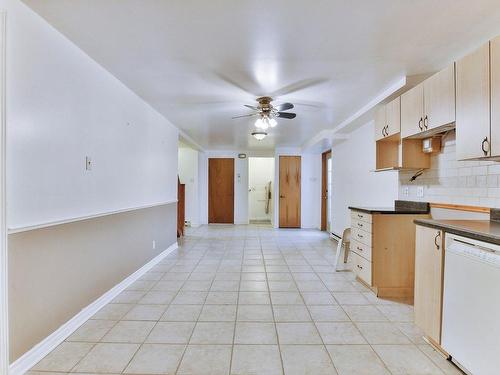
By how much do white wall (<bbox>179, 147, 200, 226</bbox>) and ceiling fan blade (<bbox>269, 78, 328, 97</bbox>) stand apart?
5.22 meters

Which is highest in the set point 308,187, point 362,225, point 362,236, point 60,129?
point 60,129

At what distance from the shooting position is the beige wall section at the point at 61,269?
70.4 inches

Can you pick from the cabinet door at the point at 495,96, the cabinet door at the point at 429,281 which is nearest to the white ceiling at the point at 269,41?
the cabinet door at the point at 495,96

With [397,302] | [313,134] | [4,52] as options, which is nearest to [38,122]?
[4,52]

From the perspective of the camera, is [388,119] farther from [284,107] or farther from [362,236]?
[362,236]

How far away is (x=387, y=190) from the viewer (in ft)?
13.1

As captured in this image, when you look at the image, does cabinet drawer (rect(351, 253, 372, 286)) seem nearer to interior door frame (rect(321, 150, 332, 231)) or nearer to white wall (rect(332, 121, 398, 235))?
white wall (rect(332, 121, 398, 235))

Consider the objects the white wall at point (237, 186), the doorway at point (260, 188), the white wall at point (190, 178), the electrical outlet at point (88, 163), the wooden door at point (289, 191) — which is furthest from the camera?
the doorway at point (260, 188)

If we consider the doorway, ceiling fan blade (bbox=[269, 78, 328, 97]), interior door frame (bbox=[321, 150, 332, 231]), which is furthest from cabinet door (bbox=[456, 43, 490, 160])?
the doorway

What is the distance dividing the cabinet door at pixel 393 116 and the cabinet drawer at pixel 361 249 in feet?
4.26

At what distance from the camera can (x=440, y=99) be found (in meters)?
2.42

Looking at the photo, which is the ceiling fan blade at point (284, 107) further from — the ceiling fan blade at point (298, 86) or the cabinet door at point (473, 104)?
the cabinet door at point (473, 104)

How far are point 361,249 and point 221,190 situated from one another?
19.5 ft

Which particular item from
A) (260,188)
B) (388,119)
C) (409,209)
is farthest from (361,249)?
(260,188)
